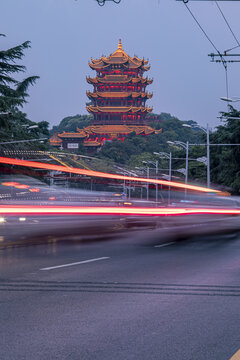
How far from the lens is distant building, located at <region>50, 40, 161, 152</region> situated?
140250 millimetres

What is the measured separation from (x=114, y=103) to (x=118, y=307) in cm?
13830

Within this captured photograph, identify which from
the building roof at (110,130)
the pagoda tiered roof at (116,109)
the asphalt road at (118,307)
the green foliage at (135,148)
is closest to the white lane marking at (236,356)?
the asphalt road at (118,307)

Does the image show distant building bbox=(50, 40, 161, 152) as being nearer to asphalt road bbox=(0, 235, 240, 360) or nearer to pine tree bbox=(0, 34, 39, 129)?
pine tree bbox=(0, 34, 39, 129)

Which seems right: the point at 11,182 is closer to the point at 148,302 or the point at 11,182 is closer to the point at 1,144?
the point at 148,302

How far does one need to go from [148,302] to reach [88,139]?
5486 inches

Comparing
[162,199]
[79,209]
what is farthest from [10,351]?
[162,199]

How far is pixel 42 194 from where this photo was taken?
21.5 meters

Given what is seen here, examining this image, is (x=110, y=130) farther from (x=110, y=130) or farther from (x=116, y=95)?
(x=116, y=95)

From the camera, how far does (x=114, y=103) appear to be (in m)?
144

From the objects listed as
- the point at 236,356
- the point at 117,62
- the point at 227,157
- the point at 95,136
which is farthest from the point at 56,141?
the point at 236,356

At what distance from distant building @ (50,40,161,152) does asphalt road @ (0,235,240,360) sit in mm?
128934

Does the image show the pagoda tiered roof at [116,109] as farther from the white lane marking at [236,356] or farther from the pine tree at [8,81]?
the white lane marking at [236,356]

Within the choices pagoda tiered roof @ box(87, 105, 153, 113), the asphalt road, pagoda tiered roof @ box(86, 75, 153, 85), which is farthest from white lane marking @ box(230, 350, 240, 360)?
pagoda tiered roof @ box(87, 105, 153, 113)

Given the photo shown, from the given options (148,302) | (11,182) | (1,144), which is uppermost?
(1,144)
